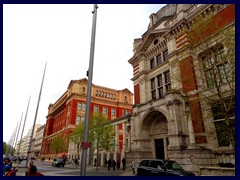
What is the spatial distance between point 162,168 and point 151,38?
20090 mm

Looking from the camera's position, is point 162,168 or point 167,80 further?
point 167,80

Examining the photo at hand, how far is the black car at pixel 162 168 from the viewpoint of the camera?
10.8 m

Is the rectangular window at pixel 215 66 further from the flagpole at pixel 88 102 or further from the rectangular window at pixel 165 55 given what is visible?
the rectangular window at pixel 165 55

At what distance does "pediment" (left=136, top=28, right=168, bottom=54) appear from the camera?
24.8 meters

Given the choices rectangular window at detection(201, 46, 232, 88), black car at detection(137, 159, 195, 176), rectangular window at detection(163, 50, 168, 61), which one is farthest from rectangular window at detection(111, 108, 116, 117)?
rectangular window at detection(201, 46, 232, 88)

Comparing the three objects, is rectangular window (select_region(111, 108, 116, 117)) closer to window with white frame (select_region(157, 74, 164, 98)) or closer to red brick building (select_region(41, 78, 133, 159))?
red brick building (select_region(41, 78, 133, 159))

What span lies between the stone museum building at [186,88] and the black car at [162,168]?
3399 millimetres

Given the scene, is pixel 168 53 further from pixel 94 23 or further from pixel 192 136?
pixel 94 23

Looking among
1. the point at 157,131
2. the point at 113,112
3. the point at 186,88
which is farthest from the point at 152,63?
the point at 113,112

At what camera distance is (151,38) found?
2664 cm

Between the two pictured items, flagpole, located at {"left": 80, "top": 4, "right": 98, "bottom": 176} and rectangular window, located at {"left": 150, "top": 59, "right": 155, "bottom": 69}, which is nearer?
flagpole, located at {"left": 80, "top": 4, "right": 98, "bottom": 176}

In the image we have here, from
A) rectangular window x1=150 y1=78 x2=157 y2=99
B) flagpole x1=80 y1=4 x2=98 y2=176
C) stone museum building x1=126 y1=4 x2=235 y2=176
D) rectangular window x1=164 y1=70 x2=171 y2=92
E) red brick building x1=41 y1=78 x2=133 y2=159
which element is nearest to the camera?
flagpole x1=80 y1=4 x2=98 y2=176

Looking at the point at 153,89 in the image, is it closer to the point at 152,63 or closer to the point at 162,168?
the point at 152,63

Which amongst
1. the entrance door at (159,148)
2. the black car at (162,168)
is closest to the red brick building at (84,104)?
the entrance door at (159,148)
